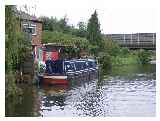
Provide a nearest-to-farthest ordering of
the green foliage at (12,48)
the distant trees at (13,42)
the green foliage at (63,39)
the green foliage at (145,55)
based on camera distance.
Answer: the green foliage at (145,55) → the green foliage at (63,39) → the green foliage at (12,48) → the distant trees at (13,42)

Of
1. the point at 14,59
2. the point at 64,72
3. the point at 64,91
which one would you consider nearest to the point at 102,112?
the point at 14,59

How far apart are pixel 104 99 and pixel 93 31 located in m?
1.78

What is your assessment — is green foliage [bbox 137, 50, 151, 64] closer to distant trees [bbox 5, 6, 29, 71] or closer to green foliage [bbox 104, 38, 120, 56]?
green foliage [bbox 104, 38, 120, 56]

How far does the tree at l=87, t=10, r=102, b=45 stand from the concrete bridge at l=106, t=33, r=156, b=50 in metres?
0.20

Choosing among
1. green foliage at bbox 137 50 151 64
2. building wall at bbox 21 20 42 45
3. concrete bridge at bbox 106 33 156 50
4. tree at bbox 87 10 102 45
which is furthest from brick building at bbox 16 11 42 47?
green foliage at bbox 137 50 151 64

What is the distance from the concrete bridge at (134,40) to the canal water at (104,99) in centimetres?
29

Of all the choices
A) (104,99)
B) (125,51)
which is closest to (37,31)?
(125,51)

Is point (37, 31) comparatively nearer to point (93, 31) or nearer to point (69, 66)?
point (93, 31)

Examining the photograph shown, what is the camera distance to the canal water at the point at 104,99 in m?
4.29

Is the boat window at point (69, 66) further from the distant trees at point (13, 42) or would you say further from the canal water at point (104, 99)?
the distant trees at point (13, 42)

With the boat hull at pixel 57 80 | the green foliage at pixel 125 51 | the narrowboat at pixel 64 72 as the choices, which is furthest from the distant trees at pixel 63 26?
the boat hull at pixel 57 80

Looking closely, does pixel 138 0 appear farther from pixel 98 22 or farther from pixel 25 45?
pixel 25 45

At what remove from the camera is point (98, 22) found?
11.9 feet

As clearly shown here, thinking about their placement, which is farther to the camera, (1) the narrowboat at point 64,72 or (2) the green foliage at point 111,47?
(1) the narrowboat at point 64,72
